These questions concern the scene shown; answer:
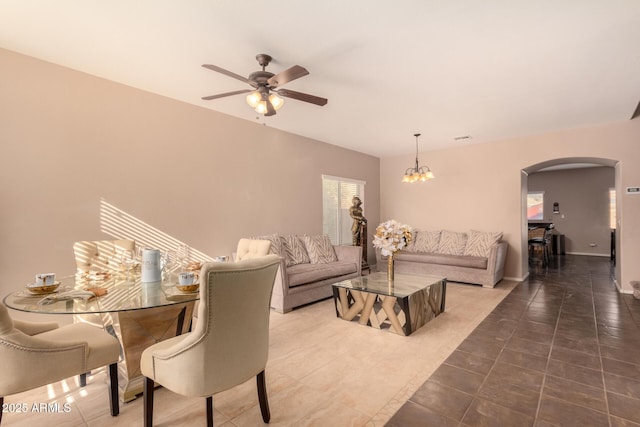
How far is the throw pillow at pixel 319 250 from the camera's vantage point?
4.97 meters

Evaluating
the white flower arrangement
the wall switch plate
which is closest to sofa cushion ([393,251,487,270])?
the white flower arrangement

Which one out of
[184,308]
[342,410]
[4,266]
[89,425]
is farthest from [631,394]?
[4,266]

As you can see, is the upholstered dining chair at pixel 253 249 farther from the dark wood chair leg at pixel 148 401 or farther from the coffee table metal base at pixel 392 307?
the dark wood chair leg at pixel 148 401

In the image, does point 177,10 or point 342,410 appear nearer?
point 342,410

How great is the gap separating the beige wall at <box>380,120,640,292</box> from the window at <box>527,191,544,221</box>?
16.8ft

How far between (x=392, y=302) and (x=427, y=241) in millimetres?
3690

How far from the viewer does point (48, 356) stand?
5.22ft

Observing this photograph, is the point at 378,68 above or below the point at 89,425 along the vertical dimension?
above

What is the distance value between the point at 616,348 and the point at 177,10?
4.69 metres

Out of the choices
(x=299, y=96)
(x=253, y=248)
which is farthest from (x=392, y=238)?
(x=299, y=96)

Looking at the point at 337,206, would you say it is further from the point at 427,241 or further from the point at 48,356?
the point at 48,356

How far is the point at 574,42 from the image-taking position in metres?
2.59

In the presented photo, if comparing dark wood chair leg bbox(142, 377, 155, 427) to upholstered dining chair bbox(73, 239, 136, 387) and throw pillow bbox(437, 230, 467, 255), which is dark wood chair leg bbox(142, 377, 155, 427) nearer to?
upholstered dining chair bbox(73, 239, 136, 387)

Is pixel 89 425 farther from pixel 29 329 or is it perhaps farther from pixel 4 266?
pixel 4 266
